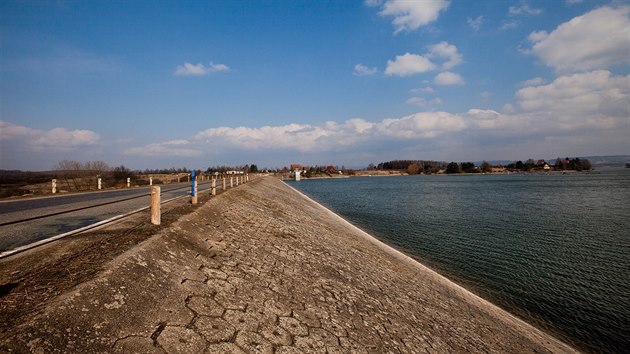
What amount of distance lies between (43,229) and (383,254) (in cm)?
1432

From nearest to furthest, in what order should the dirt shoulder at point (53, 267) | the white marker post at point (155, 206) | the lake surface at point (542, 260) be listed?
1. the dirt shoulder at point (53, 267)
2. the white marker post at point (155, 206)
3. the lake surface at point (542, 260)

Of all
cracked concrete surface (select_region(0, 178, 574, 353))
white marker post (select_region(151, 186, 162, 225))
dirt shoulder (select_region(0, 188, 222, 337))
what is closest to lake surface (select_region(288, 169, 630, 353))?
cracked concrete surface (select_region(0, 178, 574, 353))

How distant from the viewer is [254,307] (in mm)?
6465

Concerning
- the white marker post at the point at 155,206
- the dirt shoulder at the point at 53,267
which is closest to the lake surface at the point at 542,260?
the white marker post at the point at 155,206

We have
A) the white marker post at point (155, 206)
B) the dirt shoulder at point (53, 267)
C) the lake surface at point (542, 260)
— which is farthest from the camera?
the lake surface at point (542, 260)

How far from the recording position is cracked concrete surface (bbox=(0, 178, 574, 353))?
14.5 ft

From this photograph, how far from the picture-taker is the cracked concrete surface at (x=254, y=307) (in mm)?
4410

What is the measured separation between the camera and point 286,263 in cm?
1019

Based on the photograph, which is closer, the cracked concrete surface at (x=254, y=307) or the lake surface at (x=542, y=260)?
the cracked concrete surface at (x=254, y=307)

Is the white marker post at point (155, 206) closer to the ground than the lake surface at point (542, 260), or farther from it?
farther from it

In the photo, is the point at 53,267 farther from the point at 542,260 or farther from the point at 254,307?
the point at 542,260

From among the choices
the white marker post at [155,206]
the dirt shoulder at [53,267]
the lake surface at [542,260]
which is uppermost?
the white marker post at [155,206]

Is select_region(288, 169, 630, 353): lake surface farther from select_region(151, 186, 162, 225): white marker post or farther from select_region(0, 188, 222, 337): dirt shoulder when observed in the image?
select_region(0, 188, 222, 337): dirt shoulder

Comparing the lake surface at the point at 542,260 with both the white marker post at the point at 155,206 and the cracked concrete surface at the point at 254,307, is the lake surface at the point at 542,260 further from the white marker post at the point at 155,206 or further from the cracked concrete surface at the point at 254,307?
the white marker post at the point at 155,206
